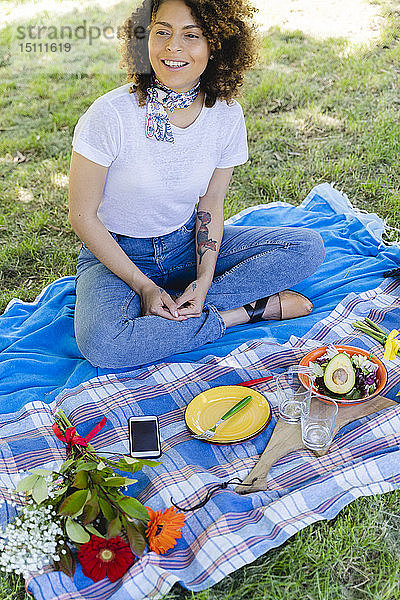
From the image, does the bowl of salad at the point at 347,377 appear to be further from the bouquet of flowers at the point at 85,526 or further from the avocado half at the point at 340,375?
the bouquet of flowers at the point at 85,526

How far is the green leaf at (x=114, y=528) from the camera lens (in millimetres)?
2240

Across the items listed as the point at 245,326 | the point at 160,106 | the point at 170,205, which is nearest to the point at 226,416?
the point at 245,326

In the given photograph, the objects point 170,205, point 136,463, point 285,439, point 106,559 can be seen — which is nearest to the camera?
point 106,559

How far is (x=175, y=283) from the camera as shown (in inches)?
140

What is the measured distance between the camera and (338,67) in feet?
20.6

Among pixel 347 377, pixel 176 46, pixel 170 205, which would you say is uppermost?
pixel 176 46

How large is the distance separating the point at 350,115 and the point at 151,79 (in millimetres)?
2892

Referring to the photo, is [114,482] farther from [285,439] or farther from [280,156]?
[280,156]

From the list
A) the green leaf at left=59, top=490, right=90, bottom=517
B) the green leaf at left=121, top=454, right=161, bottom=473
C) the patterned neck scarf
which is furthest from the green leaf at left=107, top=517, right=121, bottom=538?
the patterned neck scarf

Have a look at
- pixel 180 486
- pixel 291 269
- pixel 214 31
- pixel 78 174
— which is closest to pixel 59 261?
pixel 78 174

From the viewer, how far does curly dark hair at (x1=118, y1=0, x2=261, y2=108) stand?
117 inches

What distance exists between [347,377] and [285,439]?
1.23 ft

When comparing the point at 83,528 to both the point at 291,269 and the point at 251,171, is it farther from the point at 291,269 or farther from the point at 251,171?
the point at 251,171

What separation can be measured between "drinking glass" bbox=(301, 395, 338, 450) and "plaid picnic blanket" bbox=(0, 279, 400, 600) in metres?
0.05
